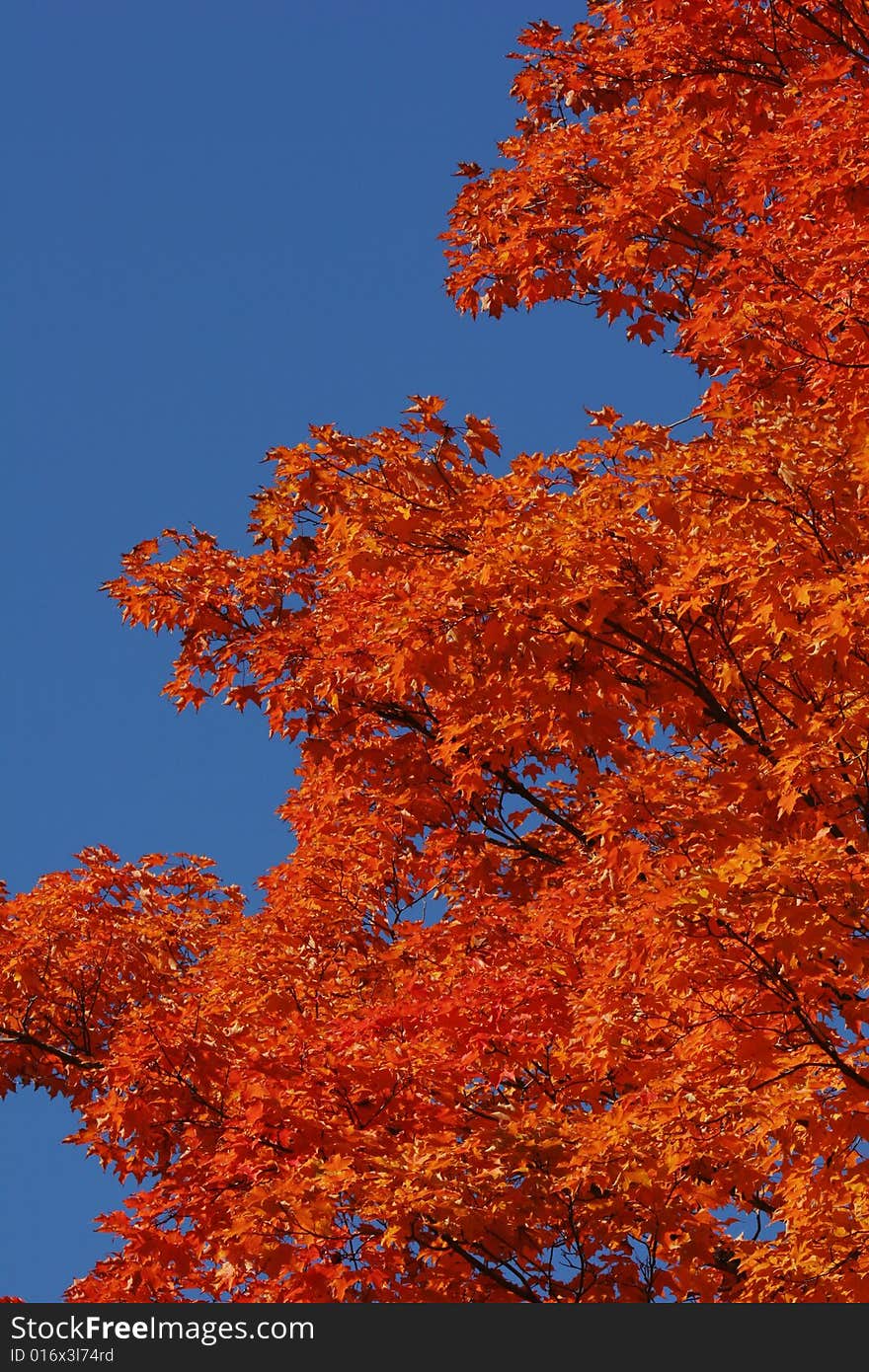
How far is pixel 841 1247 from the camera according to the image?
23.0 feet

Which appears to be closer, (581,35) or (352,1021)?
(352,1021)

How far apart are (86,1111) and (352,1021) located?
2.41 metres

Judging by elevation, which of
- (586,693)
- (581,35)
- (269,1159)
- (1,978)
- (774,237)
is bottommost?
(269,1159)

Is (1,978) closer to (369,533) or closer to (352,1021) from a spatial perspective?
(352,1021)

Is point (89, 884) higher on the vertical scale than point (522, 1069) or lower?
higher

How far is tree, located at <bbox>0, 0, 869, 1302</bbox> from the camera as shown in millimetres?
7367

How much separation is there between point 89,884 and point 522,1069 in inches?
165

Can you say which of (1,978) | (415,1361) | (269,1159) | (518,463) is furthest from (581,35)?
(415,1361)

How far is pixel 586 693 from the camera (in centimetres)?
860

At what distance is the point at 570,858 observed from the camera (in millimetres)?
11672

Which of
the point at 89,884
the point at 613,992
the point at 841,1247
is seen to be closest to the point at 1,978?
the point at 89,884

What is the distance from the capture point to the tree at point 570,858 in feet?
24.2

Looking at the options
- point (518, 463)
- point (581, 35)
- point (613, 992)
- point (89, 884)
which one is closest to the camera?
point (613, 992)

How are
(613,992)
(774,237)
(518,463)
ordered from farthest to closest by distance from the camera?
→ (774,237) → (518,463) → (613,992)
